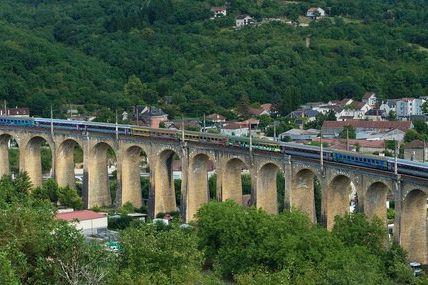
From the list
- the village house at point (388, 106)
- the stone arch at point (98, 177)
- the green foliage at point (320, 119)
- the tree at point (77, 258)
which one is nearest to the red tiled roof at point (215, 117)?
the green foliage at point (320, 119)

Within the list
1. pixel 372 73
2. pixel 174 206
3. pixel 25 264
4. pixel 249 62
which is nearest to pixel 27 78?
pixel 249 62

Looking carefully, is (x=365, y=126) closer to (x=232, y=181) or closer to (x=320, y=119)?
(x=320, y=119)

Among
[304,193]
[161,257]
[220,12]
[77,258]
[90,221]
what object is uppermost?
[220,12]

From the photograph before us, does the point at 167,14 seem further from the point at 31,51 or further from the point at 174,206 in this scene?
the point at 174,206

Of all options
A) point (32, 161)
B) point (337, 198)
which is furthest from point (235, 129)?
point (337, 198)

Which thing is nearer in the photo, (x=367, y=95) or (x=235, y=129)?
(x=235, y=129)

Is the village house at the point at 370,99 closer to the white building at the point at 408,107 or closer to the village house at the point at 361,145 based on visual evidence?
the white building at the point at 408,107
